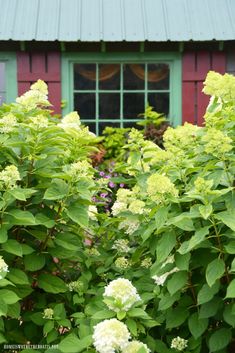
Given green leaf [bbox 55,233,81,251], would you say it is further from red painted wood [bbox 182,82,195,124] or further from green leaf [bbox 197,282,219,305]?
red painted wood [bbox 182,82,195,124]

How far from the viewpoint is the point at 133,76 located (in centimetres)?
659

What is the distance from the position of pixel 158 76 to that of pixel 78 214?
4446mm

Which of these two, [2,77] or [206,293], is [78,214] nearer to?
[206,293]

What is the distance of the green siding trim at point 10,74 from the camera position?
636 cm

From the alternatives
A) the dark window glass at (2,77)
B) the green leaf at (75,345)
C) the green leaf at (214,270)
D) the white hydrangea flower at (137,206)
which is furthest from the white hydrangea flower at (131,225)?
the dark window glass at (2,77)

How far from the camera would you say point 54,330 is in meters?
2.43

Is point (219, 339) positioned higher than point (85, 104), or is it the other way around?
point (85, 104)

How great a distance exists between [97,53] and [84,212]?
4.30 metres

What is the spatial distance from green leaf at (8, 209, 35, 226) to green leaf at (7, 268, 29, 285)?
23cm

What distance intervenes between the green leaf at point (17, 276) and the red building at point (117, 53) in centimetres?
416

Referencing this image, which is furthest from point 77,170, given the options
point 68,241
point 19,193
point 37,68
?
point 37,68
